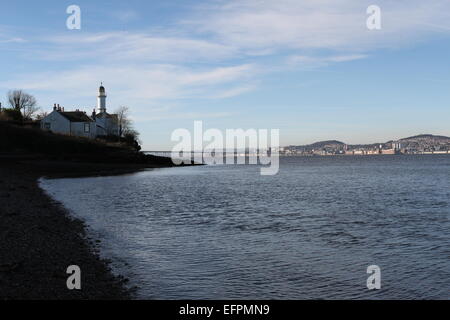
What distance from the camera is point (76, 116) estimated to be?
110 meters

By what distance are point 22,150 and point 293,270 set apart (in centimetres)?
8026

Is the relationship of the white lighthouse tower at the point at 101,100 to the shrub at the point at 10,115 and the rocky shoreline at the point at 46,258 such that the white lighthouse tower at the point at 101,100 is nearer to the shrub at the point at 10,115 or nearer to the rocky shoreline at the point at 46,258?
A: the shrub at the point at 10,115

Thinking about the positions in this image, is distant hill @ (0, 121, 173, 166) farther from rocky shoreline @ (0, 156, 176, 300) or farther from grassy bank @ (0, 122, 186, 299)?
rocky shoreline @ (0, 156, 176, 300)

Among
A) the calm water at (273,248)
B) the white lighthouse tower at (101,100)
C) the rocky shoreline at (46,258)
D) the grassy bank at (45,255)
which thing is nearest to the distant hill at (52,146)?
the white lighthouse tower at (101,100)

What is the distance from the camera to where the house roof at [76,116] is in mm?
107656

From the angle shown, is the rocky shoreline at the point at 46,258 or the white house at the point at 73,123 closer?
the rocky shoreline at the point at 46,258

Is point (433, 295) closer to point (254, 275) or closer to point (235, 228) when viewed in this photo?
point (254, 275)

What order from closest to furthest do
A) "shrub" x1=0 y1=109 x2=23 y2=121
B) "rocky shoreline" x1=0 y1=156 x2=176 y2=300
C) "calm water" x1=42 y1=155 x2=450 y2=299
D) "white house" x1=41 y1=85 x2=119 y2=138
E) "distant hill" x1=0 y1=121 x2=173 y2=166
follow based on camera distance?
"rocky shoreline" x1=0 y1=156 x2=176 y2=300 < "calm water" x1=42 y1=155 x2=450 y2=299 < "distant hill" x1=0 y1=121 x2=173 y2=166 < "shrub" x1=0 y1=109 x2=23 y2=121 < "white house" x1=41 y1=85 x2=119 y2=138

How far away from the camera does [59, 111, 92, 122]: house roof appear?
107656 mm

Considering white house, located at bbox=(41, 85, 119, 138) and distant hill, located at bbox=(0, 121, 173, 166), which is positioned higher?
white house, located at bbox=(41, 85, 119, 138)

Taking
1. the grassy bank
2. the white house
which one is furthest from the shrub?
the grassy bank

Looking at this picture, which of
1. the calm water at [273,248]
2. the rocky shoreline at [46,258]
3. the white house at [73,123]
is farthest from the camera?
the white house at [73,123]

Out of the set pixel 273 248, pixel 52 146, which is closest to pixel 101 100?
pixel 52 146

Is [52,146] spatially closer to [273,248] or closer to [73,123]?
[73,123]
